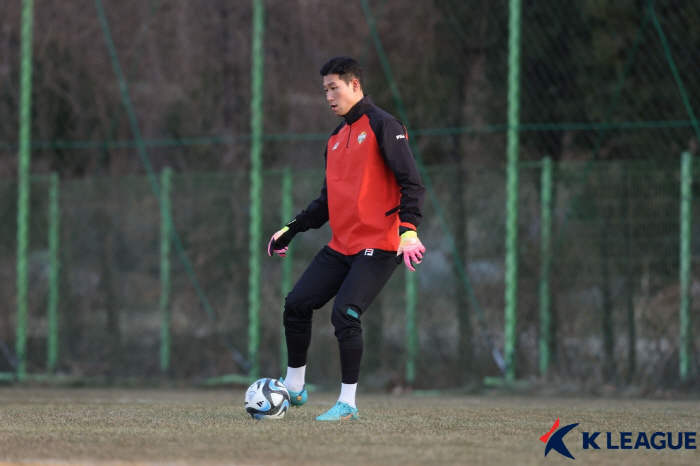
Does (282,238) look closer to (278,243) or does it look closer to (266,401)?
(278,243)

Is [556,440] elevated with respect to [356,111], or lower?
lower

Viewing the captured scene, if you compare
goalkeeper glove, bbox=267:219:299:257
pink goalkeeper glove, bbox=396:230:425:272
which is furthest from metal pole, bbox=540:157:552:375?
pink goalkeeper glove, bbox=396:230:425:272

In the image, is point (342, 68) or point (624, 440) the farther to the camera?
point (342, 68)

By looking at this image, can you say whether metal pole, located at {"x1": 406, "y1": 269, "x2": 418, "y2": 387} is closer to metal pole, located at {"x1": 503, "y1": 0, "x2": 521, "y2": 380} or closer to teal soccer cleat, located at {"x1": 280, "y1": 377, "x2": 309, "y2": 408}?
metal pole, located at {"x1": 503, "y1": 0, "x2": 521, "y2": 380}

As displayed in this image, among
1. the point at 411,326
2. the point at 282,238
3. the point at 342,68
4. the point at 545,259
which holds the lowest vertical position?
the point at 411,326

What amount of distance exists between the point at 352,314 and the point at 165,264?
624cm

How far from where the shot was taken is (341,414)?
18.9 feet

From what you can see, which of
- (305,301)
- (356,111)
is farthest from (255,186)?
(305,301)

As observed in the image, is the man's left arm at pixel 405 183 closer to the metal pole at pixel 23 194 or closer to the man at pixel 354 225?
the man at pixel 354 225

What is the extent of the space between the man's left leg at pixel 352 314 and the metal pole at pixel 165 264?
6.05 m

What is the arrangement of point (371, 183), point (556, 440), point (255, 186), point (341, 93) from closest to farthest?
point (556, 440) < point (371, 183) < point (341, 93) < point (255, 186)

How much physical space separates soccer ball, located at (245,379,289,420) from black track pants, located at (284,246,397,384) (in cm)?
35

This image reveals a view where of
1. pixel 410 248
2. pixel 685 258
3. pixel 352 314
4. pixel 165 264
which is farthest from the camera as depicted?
pixel 165 264

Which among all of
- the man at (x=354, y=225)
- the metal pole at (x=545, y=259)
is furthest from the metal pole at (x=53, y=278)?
the man at (x=354, y=225)
